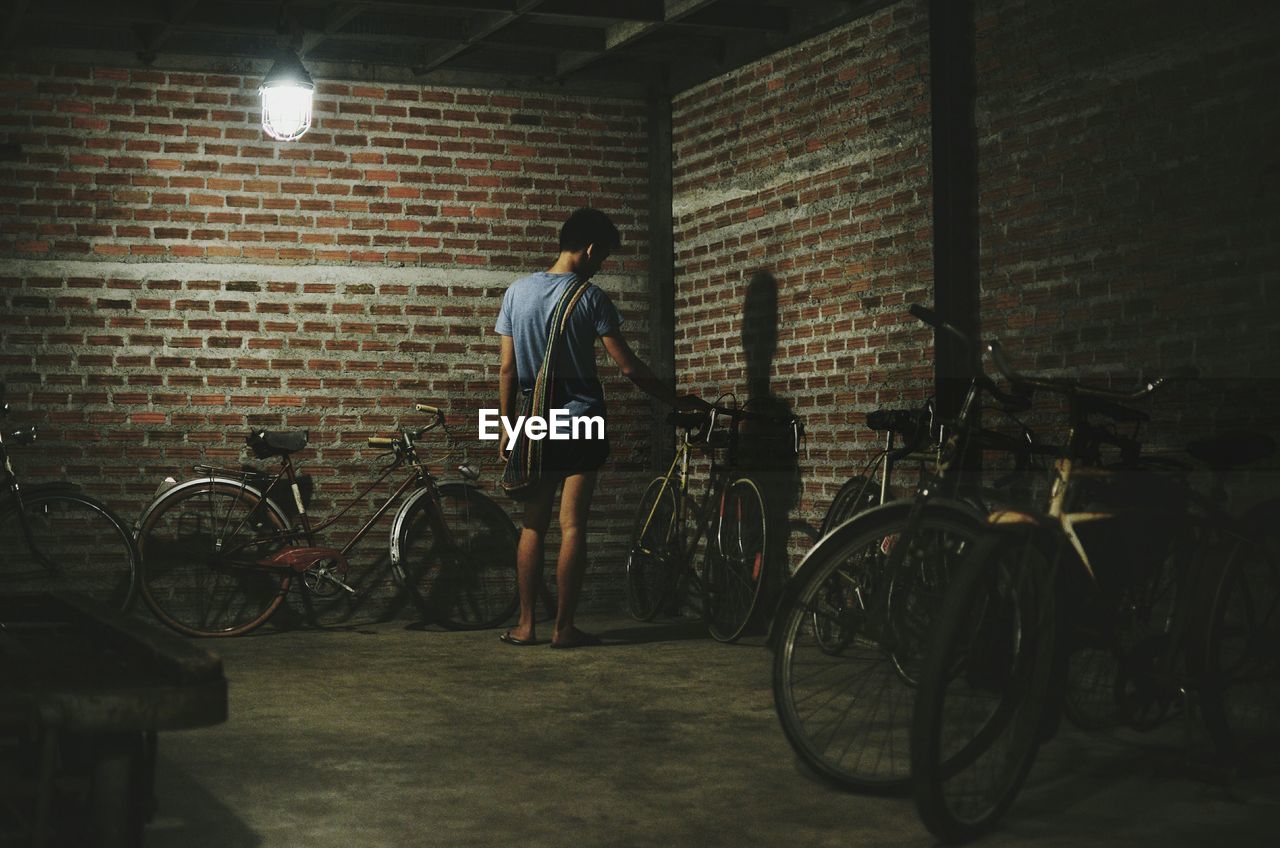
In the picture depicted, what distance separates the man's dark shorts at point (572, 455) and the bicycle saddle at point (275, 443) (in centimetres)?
151

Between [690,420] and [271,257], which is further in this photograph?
[271,257]

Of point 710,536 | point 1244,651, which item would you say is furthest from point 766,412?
point 1244,651

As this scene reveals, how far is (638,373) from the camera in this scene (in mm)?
6855

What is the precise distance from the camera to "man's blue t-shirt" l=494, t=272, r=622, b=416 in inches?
267

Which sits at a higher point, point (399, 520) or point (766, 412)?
point (766, 412)

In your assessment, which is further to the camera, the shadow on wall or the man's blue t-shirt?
the shadow on wall

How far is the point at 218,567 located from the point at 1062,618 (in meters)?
4.95

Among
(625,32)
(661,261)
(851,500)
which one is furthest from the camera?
(661,261)

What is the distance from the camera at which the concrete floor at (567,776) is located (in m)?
3.72

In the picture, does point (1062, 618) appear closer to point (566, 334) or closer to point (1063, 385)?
point (1063, 385)

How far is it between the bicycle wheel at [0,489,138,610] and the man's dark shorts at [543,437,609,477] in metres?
2.19

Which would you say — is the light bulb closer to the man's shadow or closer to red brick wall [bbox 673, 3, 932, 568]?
red brick wall [bbox 673, 3, 932, 568]

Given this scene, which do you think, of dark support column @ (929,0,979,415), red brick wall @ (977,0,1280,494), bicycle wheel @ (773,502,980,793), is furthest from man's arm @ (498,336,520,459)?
bicycle wheel @ (773,502,980,793)

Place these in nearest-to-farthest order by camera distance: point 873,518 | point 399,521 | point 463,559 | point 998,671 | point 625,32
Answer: point 998,671 < point 873,518 < point 625,32 < point 399,521 < point 463,559
